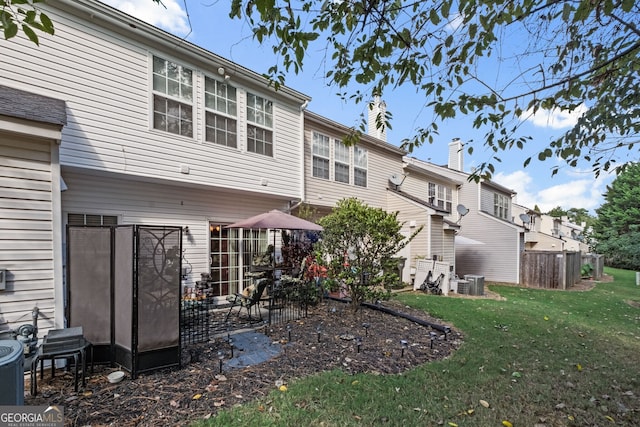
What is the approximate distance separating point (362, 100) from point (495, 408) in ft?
13.9

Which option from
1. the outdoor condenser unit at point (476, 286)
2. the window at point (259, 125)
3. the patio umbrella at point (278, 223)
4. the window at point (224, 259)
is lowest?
the outdoor condenser unit at point (476, 286)

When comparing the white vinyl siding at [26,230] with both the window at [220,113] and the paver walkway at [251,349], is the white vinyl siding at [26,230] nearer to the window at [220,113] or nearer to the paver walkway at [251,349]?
the paver walkway at [251,349]

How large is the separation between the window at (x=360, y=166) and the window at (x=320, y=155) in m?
1.63

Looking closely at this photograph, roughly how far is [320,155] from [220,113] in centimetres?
416

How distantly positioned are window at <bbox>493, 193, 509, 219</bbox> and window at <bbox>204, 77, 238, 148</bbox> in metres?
18.5

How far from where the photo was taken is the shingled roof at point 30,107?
13.4 feet

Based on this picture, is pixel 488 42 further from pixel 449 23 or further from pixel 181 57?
pixel 181 57

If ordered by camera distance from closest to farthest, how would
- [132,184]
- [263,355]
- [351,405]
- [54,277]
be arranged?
[351,405], [54,277], [263,355], [132,184]

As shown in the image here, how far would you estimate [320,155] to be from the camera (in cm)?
1140

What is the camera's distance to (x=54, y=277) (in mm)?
4418

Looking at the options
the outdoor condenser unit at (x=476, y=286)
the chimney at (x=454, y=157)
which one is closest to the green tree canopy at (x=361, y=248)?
the outdoor condenser unit at (x=476, y=286)

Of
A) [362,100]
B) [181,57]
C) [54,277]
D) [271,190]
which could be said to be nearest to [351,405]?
[362,100]

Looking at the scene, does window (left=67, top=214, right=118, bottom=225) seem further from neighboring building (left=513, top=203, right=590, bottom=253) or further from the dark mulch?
neighboring building (left=513, top=203, right=590, bottom=253)

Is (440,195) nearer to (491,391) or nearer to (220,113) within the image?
(220,113)
